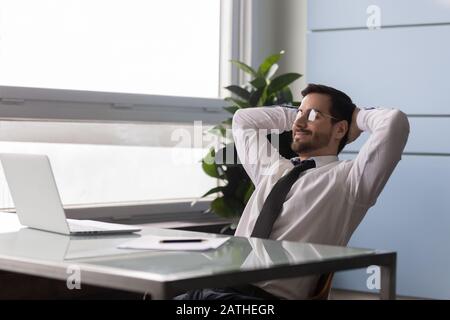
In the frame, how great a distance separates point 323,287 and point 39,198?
0.92 metres

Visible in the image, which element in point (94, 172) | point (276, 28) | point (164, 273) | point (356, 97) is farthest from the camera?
point (276, 28)

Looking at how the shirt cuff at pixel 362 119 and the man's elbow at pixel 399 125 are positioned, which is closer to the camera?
the man's elbow at pixel 399 125

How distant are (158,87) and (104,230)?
2221mm

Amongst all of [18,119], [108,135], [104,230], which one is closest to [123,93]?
[108,135]

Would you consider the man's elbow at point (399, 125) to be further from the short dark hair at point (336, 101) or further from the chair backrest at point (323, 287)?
the chair backrest at point (323, 287)

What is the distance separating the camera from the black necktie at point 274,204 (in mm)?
2965

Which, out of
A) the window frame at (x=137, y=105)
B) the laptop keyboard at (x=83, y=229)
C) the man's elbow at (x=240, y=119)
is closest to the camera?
the laptop keyboard at (x=83, y=229)

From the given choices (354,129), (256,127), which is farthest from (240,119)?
(354,129)

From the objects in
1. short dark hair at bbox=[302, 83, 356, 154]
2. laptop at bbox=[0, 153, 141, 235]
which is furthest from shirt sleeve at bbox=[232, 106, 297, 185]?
laptop at bbox=[0, 153, 141, 235]

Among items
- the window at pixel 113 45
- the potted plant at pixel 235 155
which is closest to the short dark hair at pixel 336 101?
the potted plant at pixel 235 155

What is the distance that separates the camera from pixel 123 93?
4.63m

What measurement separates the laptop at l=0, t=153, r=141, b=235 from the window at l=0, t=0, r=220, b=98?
1.41m
